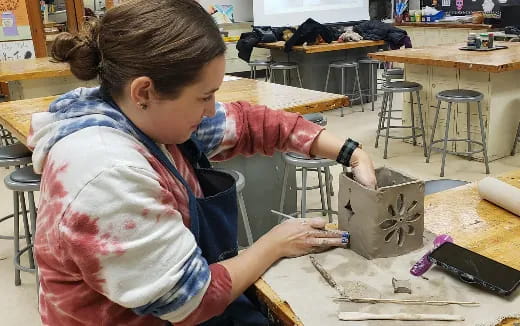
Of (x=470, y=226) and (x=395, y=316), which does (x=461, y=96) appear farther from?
(x=395, y=316)

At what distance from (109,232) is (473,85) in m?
3.95

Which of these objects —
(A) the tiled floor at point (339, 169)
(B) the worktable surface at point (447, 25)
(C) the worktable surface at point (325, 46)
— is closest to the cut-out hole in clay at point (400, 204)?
(A) the tiled floor at point (339, 169)

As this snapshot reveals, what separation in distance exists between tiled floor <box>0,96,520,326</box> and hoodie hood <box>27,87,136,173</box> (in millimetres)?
1710

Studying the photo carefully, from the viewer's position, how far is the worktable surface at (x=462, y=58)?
3709 mm

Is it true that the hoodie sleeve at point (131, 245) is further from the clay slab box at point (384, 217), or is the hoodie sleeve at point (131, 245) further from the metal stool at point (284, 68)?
the metal stool at point (284, 68)

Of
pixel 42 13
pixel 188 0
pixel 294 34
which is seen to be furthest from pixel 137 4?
pixel 42 13

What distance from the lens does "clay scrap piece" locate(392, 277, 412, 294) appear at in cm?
102

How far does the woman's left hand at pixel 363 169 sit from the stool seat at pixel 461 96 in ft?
9.14

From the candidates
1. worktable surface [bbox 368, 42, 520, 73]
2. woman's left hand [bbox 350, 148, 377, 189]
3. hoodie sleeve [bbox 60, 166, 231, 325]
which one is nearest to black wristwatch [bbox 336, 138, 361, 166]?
woman's left hand [bbox 350, 148, 377, 189]

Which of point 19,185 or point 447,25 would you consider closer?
point 19,185

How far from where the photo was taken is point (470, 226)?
4.23ft

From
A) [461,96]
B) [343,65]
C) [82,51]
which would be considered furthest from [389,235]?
[343,65]

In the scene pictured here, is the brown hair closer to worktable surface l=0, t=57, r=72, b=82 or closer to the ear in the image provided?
the ear

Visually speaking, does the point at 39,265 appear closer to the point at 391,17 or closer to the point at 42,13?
the point at 42,13
